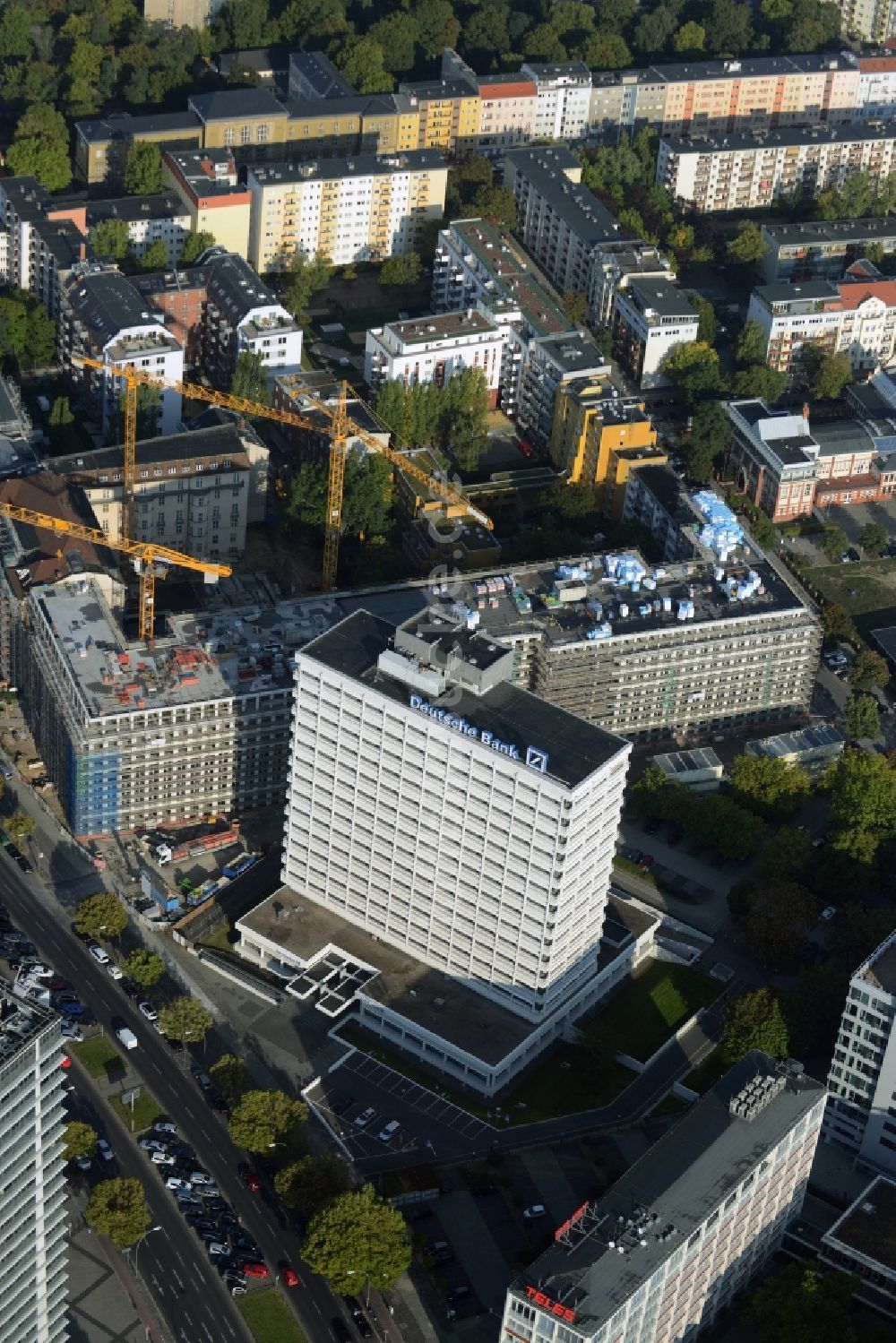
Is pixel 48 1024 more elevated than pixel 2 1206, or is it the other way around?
pixel 48 1024
